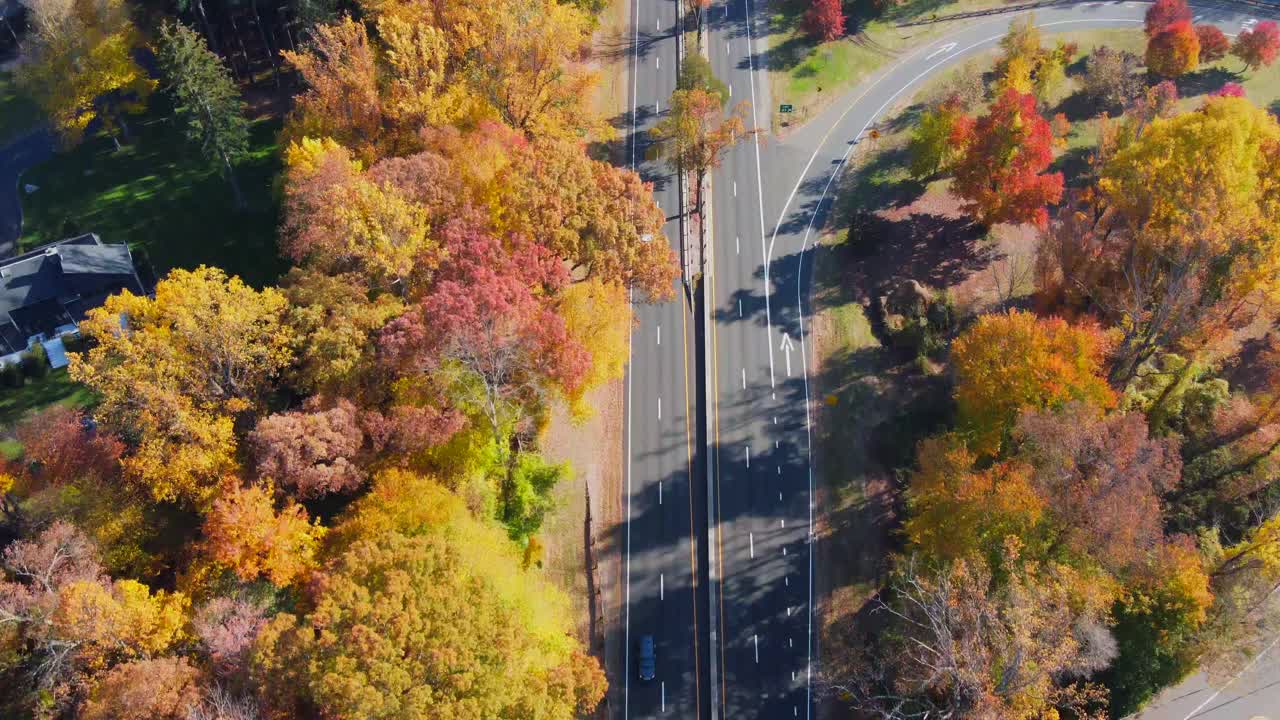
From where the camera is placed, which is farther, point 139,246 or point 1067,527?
point 139,246

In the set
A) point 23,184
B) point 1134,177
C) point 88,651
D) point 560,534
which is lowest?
point 560,534

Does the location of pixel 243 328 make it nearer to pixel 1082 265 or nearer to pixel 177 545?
pixel 177 545

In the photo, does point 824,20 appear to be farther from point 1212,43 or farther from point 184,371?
point 184,371

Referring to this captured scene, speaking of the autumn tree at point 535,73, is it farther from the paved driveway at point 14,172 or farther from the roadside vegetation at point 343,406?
the paved driveway at point 14,172

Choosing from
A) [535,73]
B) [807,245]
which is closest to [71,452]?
[535,73]

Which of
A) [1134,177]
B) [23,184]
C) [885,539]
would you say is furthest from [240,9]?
[1134,177]

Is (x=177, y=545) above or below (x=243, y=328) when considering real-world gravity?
below
